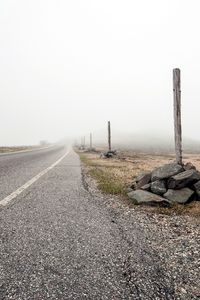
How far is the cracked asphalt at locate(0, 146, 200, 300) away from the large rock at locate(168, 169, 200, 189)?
6.22ft

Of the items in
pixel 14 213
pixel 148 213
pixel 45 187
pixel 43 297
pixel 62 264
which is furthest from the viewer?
pixel 45 187

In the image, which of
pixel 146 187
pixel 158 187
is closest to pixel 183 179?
pixel 158 187

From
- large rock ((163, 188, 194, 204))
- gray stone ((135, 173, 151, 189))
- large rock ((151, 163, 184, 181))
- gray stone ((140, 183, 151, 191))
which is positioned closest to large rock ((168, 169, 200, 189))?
large rock ((163, 188, 194, 204))

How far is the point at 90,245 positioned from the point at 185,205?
12.5 feet

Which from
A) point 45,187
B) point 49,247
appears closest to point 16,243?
point 49,247

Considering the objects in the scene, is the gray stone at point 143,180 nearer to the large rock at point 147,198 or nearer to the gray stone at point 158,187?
the gray stone at point 158,187

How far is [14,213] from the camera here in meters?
5.76

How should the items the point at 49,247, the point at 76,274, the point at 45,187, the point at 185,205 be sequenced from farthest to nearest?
the point at 45,187 → the point at 185,205 → the point at 49,247 → the point at 76,274

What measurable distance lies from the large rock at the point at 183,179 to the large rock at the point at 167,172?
305mm

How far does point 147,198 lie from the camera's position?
24.7 ft

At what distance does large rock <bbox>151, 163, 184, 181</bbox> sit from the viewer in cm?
843

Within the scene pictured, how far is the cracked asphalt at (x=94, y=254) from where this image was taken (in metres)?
3.06

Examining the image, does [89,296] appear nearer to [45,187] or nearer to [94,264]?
[94,264]

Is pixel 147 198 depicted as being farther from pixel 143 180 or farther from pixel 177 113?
pixel 177 113
